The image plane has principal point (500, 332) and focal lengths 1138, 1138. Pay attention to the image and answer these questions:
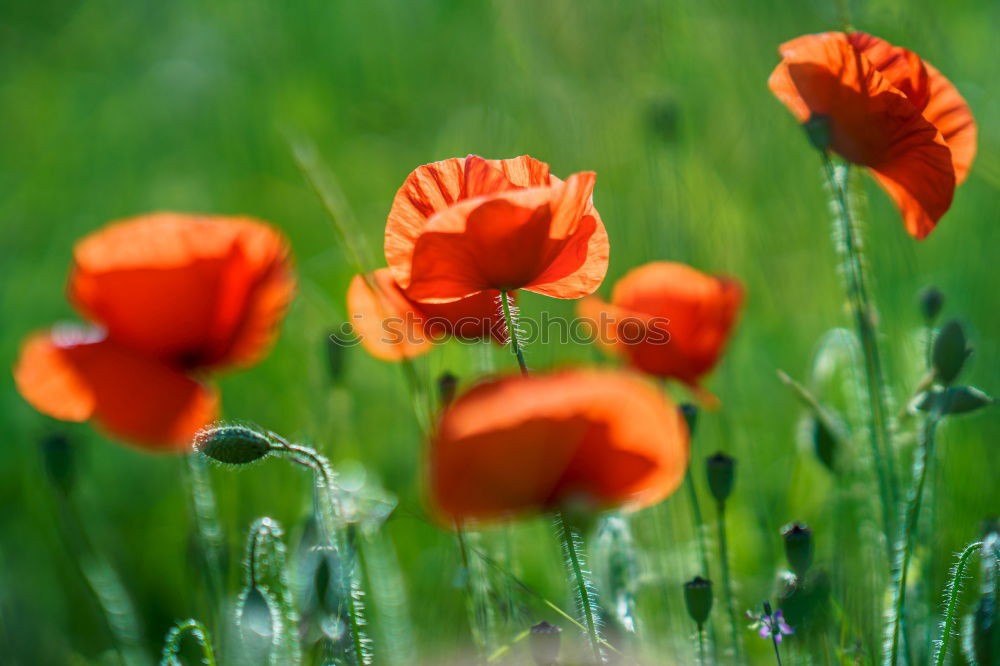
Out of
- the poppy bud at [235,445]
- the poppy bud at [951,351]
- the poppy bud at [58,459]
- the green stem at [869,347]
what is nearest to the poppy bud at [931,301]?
the green stem at [869,347]

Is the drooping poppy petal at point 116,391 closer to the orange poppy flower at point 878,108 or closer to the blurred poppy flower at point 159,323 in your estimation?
the blurred poppy flower at point 159,323

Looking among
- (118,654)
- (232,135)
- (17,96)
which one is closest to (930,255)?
(118,654)

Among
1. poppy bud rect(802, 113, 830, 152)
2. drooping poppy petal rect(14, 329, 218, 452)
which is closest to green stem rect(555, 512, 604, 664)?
poppy bud rect(802, 113, 830, 152)

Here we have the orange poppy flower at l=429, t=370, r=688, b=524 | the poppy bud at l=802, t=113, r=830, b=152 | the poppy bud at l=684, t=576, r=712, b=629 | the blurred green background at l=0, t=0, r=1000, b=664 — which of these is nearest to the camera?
the orange poppy flower at l=429, t=370, r=688, b=524

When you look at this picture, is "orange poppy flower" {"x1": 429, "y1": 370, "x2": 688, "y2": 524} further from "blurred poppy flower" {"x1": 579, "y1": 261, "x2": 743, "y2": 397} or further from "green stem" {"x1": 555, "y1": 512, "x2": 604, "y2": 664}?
"blurred poppy flower" {"x1": 579, "y1": 261, "x2": 743, "y2": 397}

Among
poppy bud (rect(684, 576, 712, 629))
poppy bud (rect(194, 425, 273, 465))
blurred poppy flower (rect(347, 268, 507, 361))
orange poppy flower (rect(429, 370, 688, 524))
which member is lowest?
poppy bud (rect(684, 576, 712, 629))

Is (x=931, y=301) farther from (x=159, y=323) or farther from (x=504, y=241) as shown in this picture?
(x=159, y=323)

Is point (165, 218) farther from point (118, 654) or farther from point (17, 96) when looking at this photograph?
point (17, 96)
